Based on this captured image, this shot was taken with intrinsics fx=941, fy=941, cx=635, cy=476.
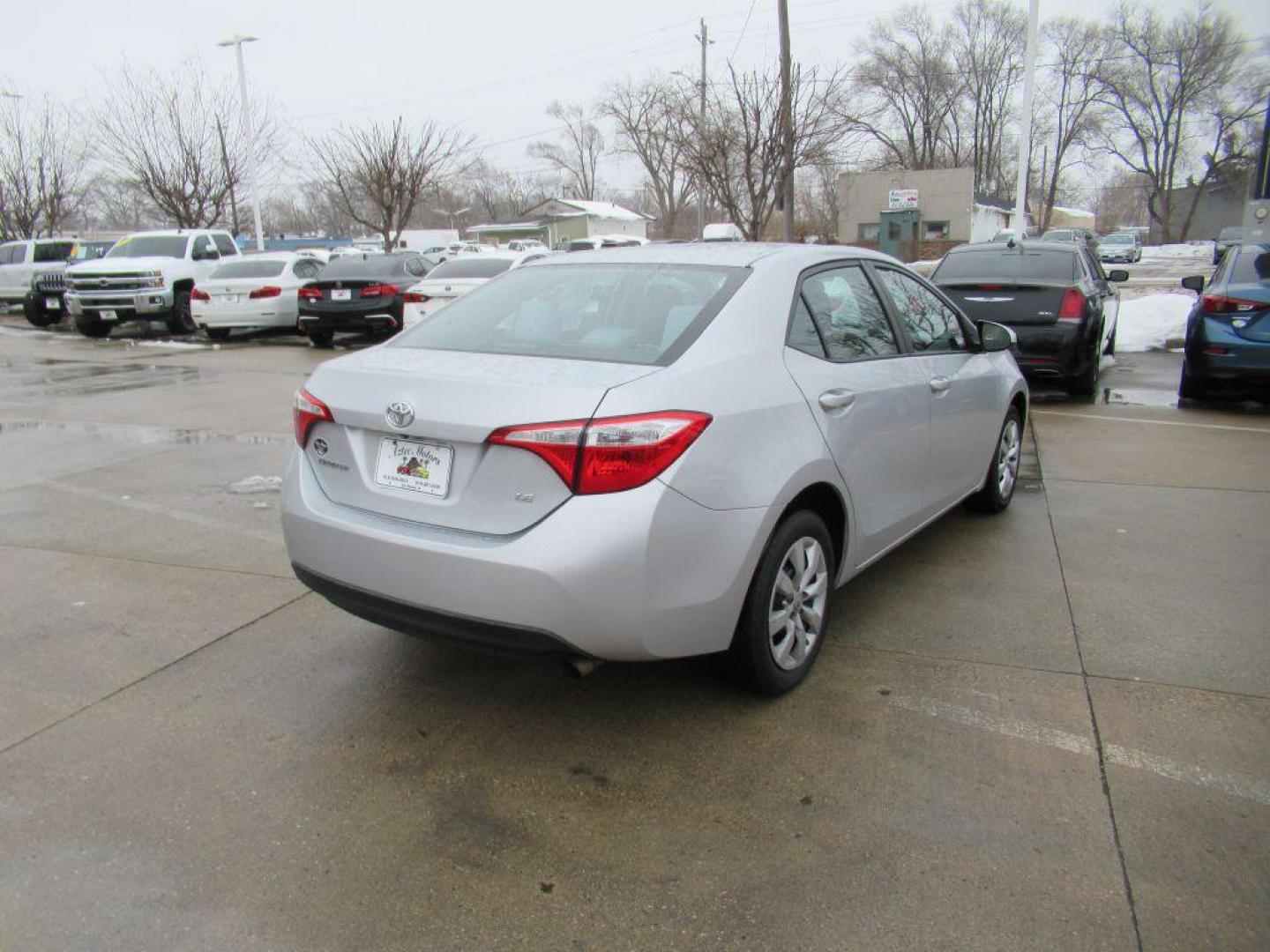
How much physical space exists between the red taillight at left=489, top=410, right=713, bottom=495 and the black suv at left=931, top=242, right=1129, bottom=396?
24.1 feet

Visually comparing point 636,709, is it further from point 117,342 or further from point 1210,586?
point 117,342

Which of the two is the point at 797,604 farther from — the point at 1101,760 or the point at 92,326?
the point at 92,326

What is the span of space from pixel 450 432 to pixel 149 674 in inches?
68.6

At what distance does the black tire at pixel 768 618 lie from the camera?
3086 millimetres

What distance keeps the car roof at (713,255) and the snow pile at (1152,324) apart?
11.9 metres

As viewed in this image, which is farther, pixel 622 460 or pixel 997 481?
pixel 997 481

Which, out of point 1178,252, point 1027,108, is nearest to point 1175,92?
point 1178,252

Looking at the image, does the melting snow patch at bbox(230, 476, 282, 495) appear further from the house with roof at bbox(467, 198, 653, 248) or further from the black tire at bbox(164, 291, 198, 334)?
the house with roof at bbox(467, 198, 653, 248)

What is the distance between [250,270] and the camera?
1691cm

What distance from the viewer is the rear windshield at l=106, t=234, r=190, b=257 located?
18.1 m

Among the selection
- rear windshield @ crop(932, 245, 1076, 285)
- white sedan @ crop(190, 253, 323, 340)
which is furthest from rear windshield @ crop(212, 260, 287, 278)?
rear windshield @ crop(932, 245, 1076, 285)

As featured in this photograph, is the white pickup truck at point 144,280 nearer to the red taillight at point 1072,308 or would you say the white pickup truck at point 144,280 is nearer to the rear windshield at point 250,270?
the rear windshield at point 250,270

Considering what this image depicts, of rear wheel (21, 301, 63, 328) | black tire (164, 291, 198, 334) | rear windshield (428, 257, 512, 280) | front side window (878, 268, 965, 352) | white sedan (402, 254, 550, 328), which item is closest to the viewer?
front side window (878, 268, 965, 352)

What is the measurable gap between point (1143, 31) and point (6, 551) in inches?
2437
